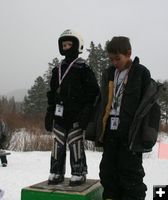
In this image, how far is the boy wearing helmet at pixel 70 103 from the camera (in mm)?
4898

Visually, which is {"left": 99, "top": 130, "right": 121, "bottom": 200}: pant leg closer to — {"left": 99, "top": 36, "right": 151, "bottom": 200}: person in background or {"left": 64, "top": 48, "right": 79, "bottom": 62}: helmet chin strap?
{"left": 99, "top": 36, "right": 151, "bottom": 200}: person in background

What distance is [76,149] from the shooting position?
16.4ft

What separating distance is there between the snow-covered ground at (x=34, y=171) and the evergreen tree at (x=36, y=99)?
852 inches

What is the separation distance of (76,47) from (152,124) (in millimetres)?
1443

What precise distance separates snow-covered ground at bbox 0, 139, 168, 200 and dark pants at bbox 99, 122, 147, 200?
2420 millimetres

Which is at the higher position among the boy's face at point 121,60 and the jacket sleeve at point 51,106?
the boy's face at point 121,60

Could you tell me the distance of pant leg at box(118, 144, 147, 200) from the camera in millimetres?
4180

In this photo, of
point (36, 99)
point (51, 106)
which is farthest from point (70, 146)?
point (36, 99)

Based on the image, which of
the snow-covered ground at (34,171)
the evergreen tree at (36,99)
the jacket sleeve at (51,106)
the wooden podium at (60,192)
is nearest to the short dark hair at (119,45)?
the jacket sleeve at (51,106)

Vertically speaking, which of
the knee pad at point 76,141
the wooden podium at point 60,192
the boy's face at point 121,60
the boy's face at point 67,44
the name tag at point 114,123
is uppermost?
the boy's face at point 67,44

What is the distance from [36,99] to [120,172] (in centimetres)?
3199

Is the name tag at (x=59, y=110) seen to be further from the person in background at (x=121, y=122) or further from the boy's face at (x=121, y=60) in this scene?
the boy's face at (x=121, y=60)

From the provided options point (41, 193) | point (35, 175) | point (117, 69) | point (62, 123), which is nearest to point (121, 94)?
point (117, 69)

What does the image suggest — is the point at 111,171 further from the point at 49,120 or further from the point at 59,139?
the point at 49,120
